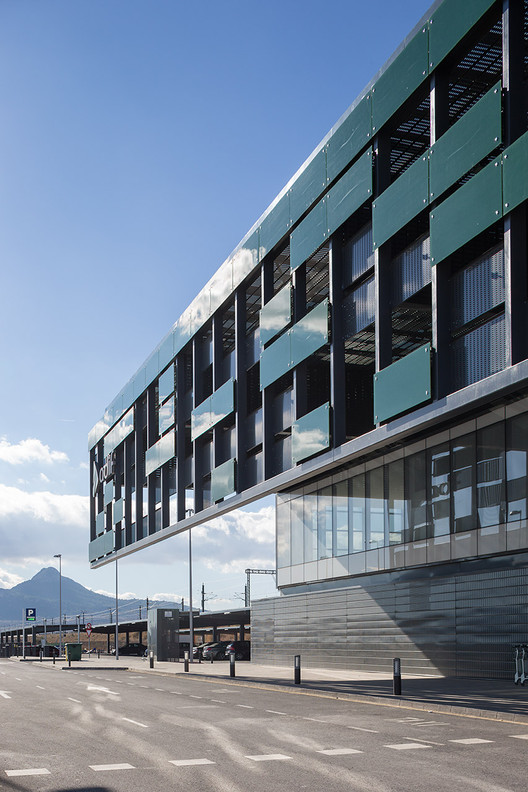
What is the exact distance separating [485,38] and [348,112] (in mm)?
7465

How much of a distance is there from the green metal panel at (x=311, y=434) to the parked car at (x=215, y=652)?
43.3 m

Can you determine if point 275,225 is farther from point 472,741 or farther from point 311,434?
point 472,741

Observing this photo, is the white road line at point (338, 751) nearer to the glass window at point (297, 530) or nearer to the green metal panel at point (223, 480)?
the glass window at point (297, 530)

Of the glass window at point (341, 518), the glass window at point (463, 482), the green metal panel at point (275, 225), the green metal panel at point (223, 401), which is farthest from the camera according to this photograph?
the green metal panel at point (223, 401)

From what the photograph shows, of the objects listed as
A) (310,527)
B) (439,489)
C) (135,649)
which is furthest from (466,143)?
(135,649)

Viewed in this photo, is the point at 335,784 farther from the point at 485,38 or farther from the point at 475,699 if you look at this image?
the point at 485,38

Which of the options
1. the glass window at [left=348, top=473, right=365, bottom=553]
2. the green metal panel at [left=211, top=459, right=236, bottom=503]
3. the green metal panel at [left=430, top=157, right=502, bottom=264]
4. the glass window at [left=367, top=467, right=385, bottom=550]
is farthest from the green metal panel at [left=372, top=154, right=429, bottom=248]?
the green metal panel at [left=211, top=459, right=236, bottom=503]

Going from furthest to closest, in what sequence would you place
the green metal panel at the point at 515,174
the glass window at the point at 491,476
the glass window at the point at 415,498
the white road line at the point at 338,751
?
1. the glass window at the point at 415,498
2. the glass window at the point at 491,476
3. the green metal panel at the point at 515,174
4. the white road line at the point at 338,751

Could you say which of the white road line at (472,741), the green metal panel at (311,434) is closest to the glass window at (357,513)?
the green metal panel at (311,434)

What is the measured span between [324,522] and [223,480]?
6.27 meters

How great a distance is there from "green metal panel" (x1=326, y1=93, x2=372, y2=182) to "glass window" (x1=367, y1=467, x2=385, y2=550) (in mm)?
11541

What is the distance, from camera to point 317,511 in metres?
40.6

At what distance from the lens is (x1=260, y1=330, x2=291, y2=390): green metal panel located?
37531 millimetres

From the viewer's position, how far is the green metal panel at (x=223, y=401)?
143 ft
